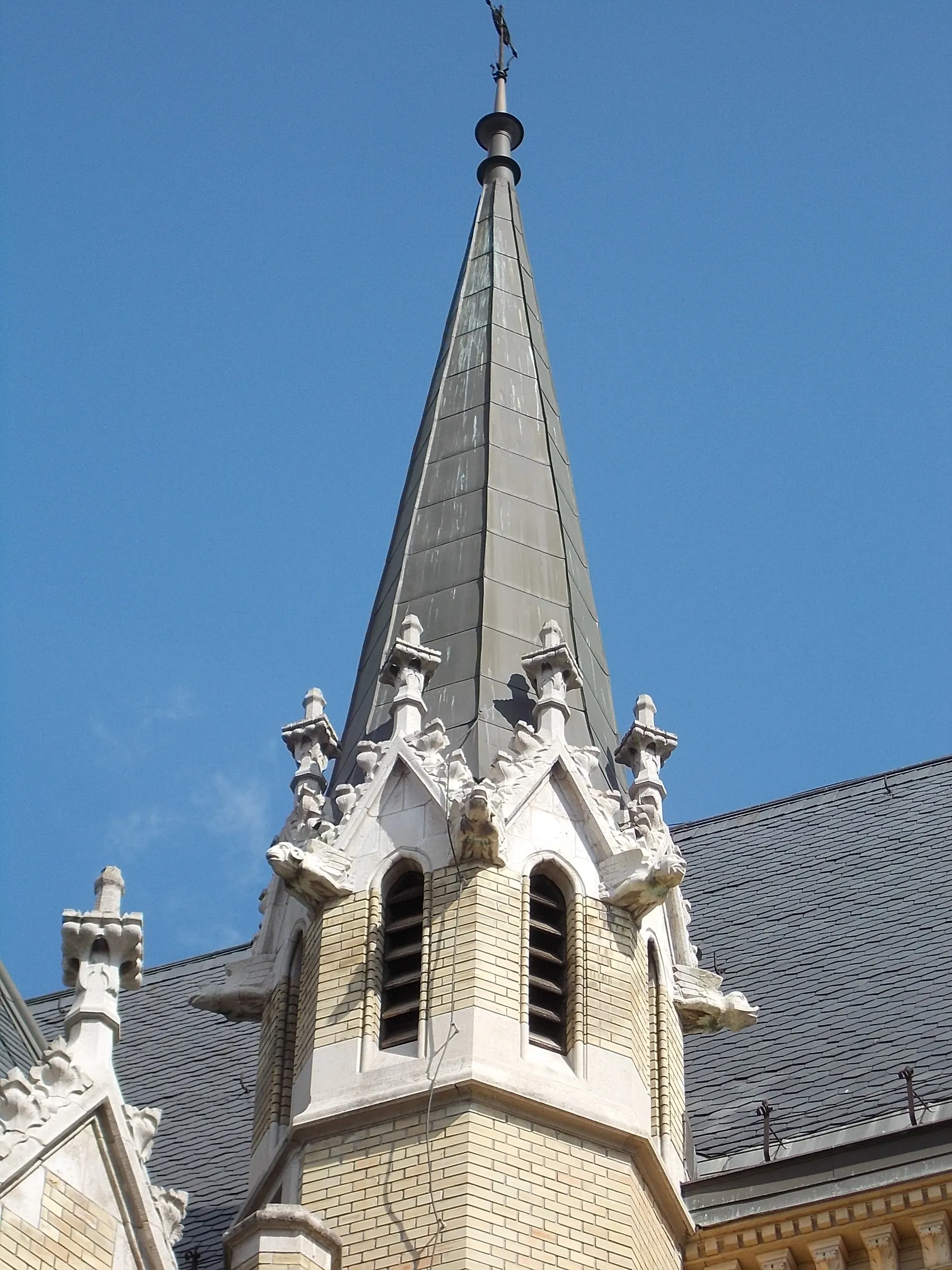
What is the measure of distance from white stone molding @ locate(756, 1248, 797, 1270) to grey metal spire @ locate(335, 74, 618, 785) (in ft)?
14.3

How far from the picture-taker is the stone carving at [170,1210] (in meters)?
19.8

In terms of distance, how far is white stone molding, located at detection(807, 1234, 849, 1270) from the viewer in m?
22.2

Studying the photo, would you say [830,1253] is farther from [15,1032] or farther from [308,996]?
[15,1032]

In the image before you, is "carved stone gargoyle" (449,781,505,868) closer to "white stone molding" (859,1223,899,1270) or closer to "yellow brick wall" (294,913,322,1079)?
"yellow brick wall" (294,913,322,1079)

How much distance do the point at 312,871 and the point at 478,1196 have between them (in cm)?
338

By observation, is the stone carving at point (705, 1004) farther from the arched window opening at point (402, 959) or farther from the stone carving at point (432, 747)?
the stone carving at point (432, 747)

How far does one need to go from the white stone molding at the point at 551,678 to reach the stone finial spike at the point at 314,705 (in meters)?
1.88

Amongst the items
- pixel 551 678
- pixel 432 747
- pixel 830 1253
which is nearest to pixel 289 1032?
pixel 432 747

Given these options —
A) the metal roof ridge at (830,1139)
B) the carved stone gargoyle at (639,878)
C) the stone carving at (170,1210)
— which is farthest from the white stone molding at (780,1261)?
the stone carving at (170,1210)

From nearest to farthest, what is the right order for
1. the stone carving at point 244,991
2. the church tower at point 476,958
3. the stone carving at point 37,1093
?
the stone carving at point 37,1093 < the church tower at point 476,958 < the stone carving at point 244,991

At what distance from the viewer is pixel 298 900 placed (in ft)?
78.0

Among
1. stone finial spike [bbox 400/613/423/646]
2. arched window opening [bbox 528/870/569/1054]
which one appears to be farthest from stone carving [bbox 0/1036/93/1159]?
stone finial spike [bbox 400/613/423/646]

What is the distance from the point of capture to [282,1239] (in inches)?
770

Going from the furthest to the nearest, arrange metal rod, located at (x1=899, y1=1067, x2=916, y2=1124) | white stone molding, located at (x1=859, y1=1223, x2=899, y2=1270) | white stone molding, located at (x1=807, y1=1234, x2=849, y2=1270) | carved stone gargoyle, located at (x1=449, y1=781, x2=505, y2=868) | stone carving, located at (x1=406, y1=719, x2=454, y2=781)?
stone carving, located at (x1=406, y1=719, x2=454, y2=781) → metal rod, located at (x1=899, y1=1067, x2=916, y2=1124) → carved stone gargoyle, located at (x1=449, y1=781, x2=505, y2=868) → white stone molding, located at (x1=807, y1=1234, x2=849, y2=1270) → white stone molding, located at (x1=859, y1=1223, x2=899, y2=1270)
